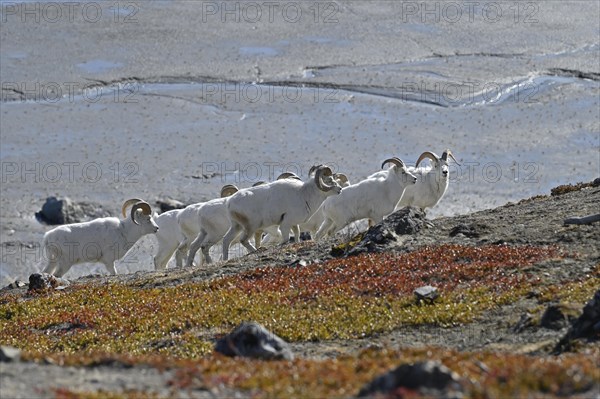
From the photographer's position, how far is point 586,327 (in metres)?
12.2

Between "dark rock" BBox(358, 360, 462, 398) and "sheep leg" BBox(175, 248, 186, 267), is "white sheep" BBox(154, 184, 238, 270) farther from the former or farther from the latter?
"dark rock" BBox(358, 360, 462, 398)

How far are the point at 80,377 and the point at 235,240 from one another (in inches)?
572

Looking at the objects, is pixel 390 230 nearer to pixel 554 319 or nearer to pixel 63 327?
pixel 63 327

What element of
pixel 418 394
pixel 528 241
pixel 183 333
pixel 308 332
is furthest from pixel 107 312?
pixel 418 394

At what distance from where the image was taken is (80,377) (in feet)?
32.7

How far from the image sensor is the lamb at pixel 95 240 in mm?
24703

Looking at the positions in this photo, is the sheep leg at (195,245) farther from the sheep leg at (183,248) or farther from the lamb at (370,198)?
the lamb at (370,198)

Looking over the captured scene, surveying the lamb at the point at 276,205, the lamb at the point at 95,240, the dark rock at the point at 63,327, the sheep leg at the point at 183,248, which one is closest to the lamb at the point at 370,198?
the lamb at the point at 276,205

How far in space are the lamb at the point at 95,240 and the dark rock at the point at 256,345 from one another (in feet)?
45.3

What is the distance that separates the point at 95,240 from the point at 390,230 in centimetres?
825

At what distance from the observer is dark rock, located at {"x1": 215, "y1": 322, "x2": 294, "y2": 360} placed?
1121 centimetres

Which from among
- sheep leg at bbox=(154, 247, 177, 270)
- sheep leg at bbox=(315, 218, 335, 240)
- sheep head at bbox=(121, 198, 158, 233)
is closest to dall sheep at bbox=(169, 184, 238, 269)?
sheep leg at bbox=(154, 247, 177, 270)

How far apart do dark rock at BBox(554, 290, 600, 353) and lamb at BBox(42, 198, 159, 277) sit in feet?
48.2

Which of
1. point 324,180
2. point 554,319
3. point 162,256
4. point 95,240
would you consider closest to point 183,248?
point 162,256
